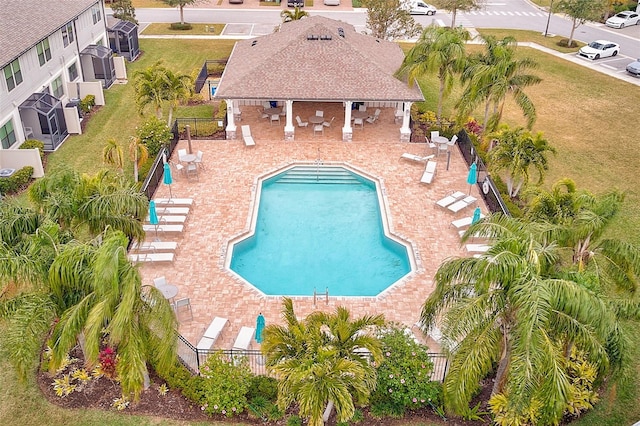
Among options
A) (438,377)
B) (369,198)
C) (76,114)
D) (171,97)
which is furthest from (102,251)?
(76,114)

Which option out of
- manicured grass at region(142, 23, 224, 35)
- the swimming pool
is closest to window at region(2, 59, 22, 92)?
the swimming pool

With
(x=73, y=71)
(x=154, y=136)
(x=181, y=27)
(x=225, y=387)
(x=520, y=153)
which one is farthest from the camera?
(x=181, y=27)

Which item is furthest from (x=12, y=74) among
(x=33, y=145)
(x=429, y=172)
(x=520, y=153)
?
(x=520, y=153)

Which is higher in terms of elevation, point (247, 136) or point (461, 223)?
point (247, 136)

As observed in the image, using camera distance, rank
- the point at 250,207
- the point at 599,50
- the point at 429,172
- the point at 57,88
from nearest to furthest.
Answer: the point at 250,207 < the point at 429,172 < the point at 57,88 < the point at 599,50

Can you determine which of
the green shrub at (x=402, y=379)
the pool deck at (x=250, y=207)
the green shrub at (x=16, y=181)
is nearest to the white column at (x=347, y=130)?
the pool deck at (x=250, y=207)

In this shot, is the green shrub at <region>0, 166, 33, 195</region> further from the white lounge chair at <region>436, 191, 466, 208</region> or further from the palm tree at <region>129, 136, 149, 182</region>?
the white lounge chair at <region>436, 191, 466, 208</region>

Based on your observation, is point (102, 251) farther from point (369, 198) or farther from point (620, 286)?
point (369, 198)

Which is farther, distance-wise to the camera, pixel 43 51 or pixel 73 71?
pixel 73 71

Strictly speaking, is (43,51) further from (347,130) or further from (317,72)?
(347,130)
